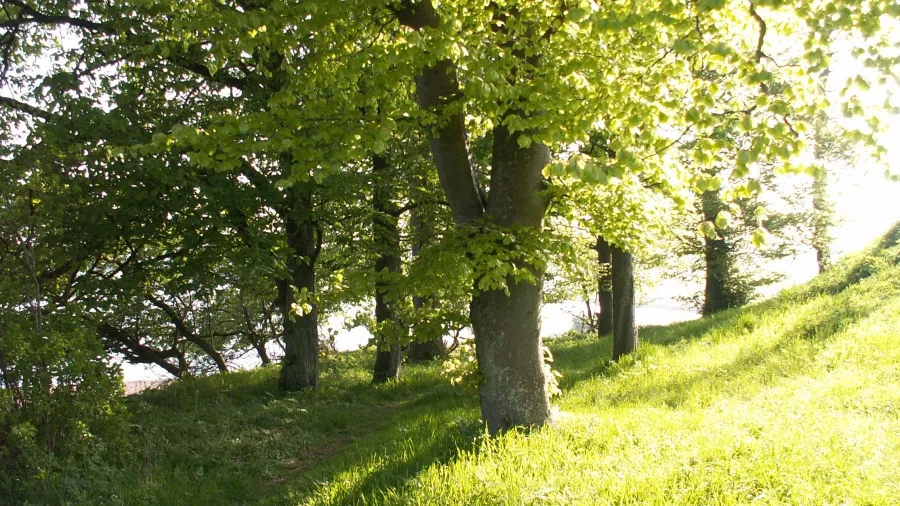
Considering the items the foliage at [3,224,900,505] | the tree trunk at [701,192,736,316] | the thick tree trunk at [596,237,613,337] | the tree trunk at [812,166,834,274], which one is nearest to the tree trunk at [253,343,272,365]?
the foliage at [3,224,900,505]

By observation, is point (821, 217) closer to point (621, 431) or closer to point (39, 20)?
point (621, 431)

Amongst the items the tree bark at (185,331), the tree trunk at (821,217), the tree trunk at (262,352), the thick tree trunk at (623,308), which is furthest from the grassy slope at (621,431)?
the tree trunk at (262,352)

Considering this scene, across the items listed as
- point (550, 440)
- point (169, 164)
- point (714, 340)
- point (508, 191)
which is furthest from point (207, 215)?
point (714, 340)

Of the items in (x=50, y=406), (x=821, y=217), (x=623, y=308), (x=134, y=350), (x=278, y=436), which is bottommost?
(x=278, y=436)

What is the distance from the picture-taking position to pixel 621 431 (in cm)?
596

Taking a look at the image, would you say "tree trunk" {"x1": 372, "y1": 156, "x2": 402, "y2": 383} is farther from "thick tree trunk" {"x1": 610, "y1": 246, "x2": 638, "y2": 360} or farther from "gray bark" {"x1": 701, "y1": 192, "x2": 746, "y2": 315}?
"gray bark" {"x1": 701, "y1": 192, "x2": 746, "y2": 315}

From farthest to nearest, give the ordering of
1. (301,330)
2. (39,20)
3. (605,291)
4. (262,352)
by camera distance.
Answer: (262,352)
(605,291)
(301,330)
(39,20)

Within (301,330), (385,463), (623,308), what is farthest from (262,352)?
(385,463)

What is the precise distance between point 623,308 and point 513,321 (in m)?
6.33

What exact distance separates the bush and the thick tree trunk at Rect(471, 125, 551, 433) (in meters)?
4.79

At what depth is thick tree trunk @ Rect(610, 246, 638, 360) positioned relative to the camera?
1192 cm

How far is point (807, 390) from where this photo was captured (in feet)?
22.5

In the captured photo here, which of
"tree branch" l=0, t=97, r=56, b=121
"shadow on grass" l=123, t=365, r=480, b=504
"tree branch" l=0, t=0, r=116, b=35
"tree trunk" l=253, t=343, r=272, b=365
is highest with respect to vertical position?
"tree branch" l=0, t=0, r=116, b=35

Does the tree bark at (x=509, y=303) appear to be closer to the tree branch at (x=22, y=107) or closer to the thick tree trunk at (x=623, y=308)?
the thick tree trunk at (x=623, y=308)
